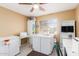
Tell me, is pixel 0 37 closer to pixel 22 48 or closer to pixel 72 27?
pixel 22 48

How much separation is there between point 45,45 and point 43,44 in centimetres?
7

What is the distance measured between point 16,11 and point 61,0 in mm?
1338

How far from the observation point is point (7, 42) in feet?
6.25

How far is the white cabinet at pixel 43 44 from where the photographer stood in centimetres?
224

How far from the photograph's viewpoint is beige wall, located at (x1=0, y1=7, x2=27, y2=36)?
1.61 meters

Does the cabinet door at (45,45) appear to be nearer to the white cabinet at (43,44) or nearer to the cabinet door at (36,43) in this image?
the white cabinet at (43,44)

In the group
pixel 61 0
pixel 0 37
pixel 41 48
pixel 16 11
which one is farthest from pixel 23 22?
pixel 61 0

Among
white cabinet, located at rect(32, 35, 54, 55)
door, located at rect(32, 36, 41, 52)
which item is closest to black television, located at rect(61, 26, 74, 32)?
white cabinet, located at rect(32, 35, 54, 55)

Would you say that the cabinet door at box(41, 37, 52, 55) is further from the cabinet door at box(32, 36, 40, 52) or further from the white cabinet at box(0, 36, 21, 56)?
the white cabinet at box(0, 36, 21, 56)

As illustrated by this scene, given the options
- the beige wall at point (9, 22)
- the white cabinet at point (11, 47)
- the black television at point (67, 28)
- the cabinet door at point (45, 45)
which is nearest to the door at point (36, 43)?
the cabinet door at point (45, 45)

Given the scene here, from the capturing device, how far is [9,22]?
1638mm

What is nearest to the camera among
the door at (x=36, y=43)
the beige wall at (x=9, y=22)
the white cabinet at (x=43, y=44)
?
the beige wall at (x=9, y=22)

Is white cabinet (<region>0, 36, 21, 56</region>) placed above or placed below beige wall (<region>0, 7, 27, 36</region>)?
below

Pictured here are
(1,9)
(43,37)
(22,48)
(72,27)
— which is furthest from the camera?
(72,27)
